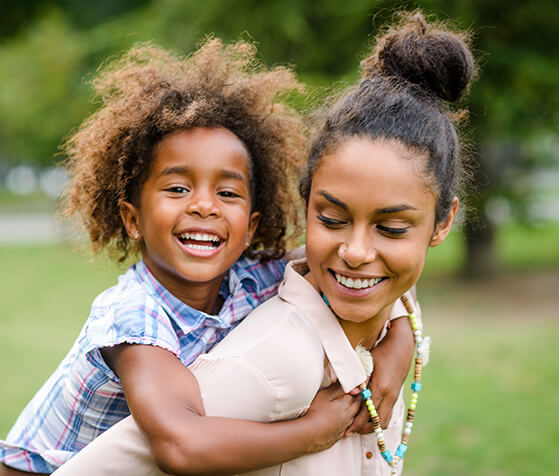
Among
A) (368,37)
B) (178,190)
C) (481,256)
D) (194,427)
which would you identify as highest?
(368,37)

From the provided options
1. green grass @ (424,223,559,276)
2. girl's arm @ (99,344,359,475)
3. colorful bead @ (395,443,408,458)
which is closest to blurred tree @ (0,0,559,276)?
green grass @ (424,223,559,276)

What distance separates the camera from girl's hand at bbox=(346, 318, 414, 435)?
2.03m

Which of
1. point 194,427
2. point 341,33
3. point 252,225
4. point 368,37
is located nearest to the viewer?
point 194,427

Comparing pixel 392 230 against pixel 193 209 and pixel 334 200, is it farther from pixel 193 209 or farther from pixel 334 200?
pixel 193 209

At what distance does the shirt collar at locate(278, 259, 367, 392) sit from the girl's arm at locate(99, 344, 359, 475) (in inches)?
3.7

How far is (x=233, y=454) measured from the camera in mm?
1725

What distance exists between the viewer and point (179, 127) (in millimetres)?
2338

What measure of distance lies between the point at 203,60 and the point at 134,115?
381 mm

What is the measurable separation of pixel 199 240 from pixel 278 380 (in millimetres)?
691

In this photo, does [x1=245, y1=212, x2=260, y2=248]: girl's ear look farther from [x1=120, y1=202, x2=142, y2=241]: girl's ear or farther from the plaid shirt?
[x1=120, y1=202, x2=142, y2=241]: girl's ear

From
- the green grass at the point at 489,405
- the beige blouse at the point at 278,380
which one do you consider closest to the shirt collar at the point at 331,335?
the beige blouse at the point at 278,380

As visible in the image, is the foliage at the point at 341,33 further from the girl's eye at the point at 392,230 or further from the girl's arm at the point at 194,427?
the girl's arm at the point at 194,427

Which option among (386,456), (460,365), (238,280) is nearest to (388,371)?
(386,456)

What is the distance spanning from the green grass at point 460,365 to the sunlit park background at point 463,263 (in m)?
0.02
